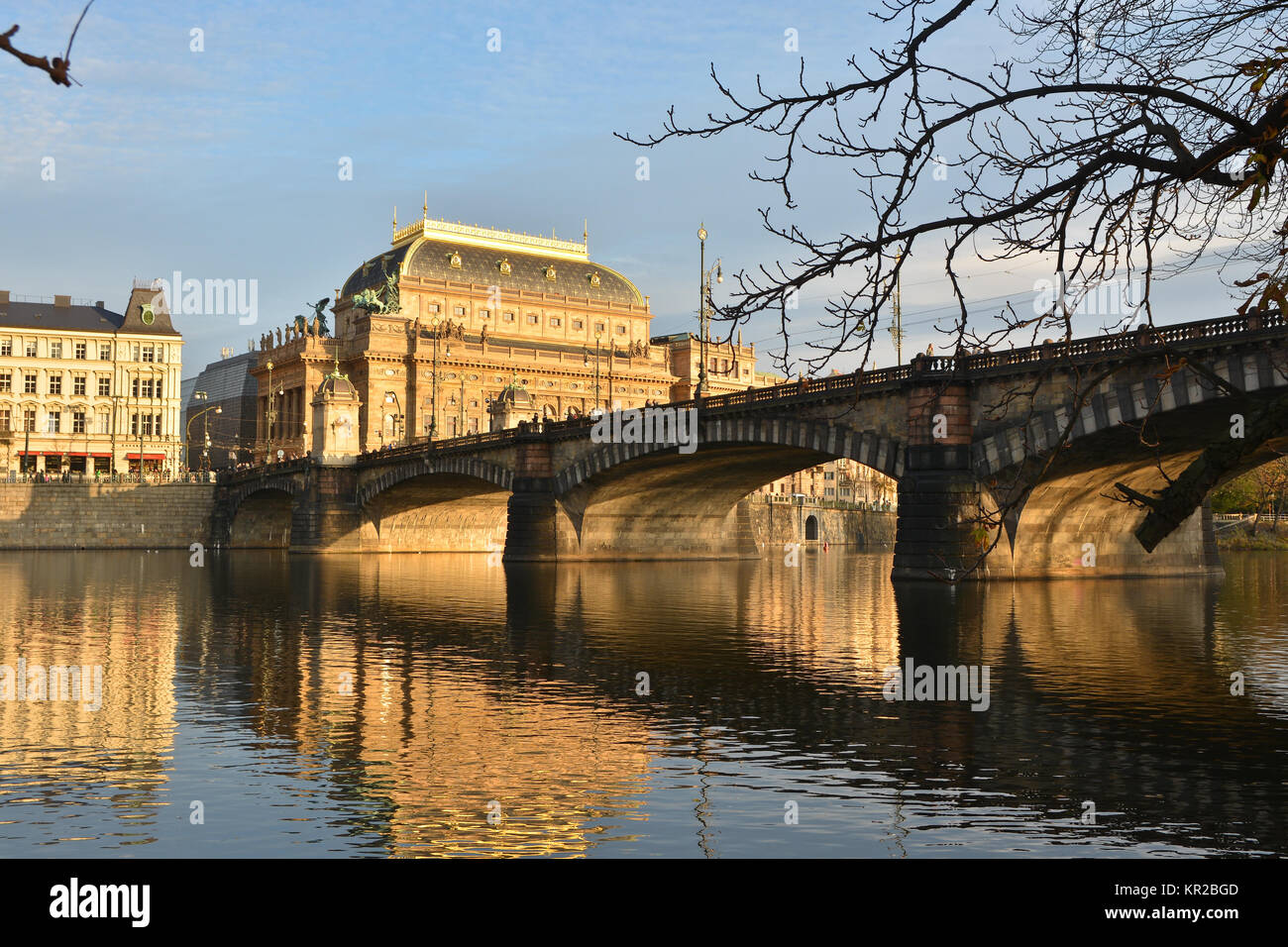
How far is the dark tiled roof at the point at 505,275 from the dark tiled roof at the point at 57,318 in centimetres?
2937

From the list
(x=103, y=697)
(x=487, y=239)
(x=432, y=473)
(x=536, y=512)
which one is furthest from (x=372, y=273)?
(x=103, y=697)

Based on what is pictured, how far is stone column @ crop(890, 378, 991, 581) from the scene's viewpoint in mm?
47125

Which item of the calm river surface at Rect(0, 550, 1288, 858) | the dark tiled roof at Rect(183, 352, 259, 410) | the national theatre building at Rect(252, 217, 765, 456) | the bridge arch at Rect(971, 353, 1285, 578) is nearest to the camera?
the calm river surface at Rect(0, 550, 1288, 858)

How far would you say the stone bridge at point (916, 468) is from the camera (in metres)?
37.1

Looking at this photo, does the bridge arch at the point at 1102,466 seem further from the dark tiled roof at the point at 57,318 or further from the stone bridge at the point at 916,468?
the dark tiled roof at the point at 57,318

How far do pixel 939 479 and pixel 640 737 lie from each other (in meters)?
32.1

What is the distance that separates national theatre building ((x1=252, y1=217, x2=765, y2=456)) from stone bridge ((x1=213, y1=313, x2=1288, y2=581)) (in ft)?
117

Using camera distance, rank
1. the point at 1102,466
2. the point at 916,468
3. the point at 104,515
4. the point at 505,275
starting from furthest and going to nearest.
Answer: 1. the point at 505,275
2. the point at 104,515
3. the point at 916,468
4. the point at 1102,466

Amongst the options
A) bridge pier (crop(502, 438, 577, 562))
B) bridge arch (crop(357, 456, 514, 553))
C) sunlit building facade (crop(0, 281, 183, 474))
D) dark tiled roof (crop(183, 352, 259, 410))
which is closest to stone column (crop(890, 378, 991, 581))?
bridge pier (crop(502, 438, 577, 562))

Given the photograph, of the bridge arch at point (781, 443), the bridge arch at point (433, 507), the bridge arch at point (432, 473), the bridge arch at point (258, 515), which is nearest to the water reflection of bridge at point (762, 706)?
the bridge arch at point (781, 443)

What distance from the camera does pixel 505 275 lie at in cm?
15188

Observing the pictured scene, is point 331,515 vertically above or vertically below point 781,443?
below

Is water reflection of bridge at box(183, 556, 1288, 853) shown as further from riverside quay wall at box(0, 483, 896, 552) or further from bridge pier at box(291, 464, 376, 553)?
riverside quay wall at box(0, 483, 896, 552)

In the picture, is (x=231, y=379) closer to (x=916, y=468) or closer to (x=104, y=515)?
(x=104, y=515)
